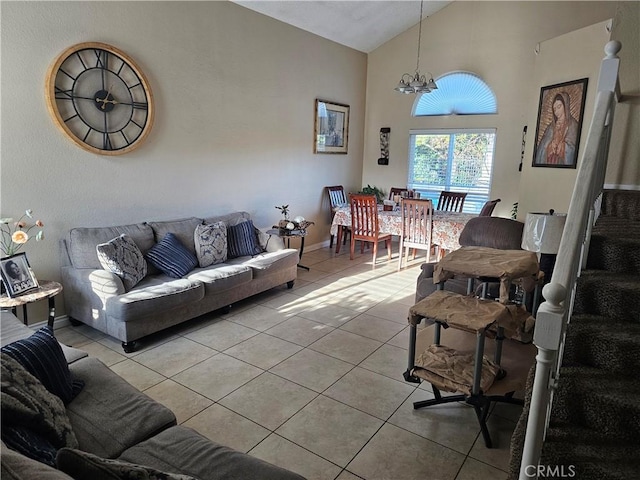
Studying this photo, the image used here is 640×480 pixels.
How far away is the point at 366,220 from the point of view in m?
5.68

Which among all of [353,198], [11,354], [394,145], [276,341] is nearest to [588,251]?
[276,341]

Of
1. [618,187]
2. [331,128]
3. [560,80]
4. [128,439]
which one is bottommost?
[128,439]

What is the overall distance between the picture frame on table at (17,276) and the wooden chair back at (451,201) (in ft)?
17.2

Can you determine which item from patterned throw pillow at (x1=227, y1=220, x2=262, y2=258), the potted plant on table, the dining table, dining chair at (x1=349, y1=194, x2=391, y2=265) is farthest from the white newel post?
the potted plant on table

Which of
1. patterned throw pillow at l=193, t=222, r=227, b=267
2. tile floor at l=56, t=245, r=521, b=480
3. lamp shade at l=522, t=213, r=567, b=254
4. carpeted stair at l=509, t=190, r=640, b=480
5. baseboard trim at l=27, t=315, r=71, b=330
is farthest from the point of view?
patterned throw pillow at l=193, t=222, r=227, b=267

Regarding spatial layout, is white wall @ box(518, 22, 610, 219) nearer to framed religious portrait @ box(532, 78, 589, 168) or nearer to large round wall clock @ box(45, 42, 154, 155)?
framed religious portrait @ box(532, 78, 589, 168)

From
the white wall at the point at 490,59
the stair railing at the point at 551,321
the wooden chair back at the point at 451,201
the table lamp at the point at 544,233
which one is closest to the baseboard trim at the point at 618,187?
the table lamp at the point at 544,233

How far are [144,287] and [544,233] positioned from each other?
3013 mm

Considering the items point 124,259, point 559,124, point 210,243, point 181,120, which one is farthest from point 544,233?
point 181,120

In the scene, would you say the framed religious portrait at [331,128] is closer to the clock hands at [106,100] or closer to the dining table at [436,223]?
the dining table at [436,223]

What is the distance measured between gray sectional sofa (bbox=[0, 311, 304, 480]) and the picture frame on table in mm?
1295

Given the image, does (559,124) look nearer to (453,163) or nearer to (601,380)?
(453,163)

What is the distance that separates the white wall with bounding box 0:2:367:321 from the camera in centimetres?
316

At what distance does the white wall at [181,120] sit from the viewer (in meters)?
3.16
